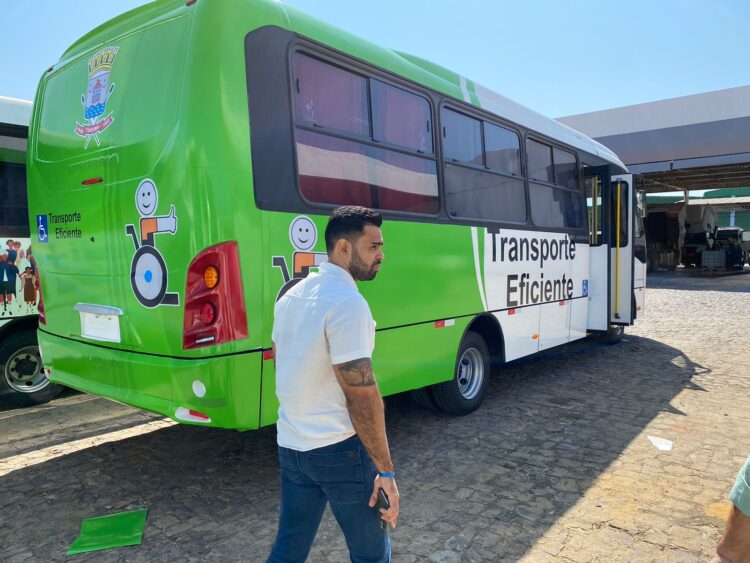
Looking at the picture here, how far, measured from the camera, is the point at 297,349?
1.95 meters

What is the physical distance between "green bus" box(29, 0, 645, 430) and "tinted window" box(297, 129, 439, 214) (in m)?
0.02

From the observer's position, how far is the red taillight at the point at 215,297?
317cm

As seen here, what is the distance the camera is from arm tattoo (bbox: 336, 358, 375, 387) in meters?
1.85

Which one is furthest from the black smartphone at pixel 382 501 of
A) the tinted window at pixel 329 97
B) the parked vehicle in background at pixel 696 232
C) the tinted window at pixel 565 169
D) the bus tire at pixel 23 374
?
the parked vehicle in background at pixel 696 232

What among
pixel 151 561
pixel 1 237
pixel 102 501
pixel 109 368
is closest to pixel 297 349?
pixel 151 561

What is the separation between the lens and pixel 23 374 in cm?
589

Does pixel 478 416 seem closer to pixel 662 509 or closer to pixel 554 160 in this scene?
pixel 662 509

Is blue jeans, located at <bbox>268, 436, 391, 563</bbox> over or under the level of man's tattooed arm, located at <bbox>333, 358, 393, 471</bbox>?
under

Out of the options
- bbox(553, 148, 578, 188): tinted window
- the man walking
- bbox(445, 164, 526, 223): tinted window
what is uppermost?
bbox(553, 148, 578, 188): tinted window

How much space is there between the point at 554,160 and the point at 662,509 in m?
4.39

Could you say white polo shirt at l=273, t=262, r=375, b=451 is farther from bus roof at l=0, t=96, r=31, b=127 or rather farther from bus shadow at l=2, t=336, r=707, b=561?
bus roof at l=0, t=96, r=31, b=127

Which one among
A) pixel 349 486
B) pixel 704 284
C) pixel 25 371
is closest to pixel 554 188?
pixel 349 486

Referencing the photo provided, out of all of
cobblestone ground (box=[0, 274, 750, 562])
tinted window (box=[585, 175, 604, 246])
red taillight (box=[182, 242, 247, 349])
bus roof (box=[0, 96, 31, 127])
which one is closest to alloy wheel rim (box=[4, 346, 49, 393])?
cobblestone ground (box=[0, 274, 750, 562])

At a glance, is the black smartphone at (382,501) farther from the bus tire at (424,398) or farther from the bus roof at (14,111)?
the bus roof at (14,111)
